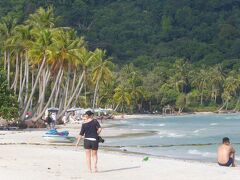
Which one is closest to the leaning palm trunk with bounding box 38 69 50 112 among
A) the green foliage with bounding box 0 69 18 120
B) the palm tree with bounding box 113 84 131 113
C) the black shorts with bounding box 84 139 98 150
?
the green foliage with bounding box 0 69 18 120

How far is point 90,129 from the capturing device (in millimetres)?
15727

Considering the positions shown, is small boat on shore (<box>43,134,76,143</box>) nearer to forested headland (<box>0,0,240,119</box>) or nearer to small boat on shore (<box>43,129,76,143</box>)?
small boat on shore (<box>43,129,76,143</box>)

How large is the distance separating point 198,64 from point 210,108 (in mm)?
34560

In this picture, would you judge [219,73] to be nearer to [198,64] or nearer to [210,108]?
[210,108]

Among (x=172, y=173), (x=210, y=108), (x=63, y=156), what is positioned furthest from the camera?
(x=210, y=108)

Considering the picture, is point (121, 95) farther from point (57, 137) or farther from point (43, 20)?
point (57, 137)

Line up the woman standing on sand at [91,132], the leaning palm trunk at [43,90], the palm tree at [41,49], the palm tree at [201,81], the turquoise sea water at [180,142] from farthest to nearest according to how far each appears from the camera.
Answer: the palm tree at [201,81] → the leaning palm trunk at [43,90] → the palm tree at [41,49] → the turquoise sea water at [180,142] → the woman standing on sand at [91,132]

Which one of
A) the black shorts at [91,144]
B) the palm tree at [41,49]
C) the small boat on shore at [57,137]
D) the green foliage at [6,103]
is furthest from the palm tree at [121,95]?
the black shorts at [91,144]

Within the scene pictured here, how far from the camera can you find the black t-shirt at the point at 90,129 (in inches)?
618

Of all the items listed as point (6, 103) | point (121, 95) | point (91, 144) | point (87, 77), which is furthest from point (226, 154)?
point (121, 95)

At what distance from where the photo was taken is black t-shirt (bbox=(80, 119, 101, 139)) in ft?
51.5

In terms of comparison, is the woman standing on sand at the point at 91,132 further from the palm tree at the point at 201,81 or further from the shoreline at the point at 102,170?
the palm tree at the point at 201,81

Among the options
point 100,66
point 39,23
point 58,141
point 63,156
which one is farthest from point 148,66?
point 63,156

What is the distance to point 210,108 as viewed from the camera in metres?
157
